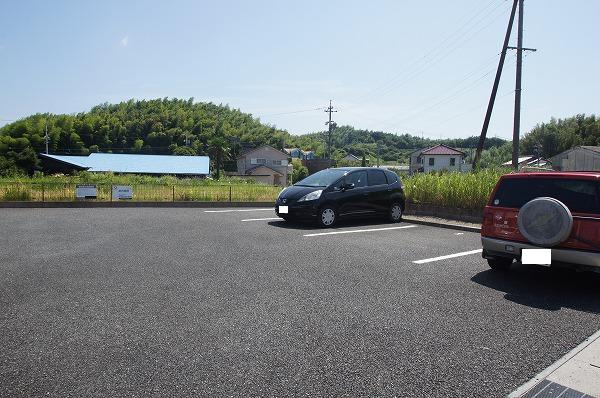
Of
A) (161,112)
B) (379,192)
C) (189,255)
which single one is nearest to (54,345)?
(189,255)

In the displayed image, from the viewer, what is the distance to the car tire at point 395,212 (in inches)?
450

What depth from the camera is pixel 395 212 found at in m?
11.5

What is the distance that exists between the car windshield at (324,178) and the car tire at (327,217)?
25.1 inches

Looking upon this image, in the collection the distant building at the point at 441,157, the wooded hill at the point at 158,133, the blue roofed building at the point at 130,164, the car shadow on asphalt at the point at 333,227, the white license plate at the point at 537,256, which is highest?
the wooded hill at the point at 158,133

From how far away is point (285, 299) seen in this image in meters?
4.62

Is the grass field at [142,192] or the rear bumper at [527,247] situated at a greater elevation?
the grass field at [142,192]

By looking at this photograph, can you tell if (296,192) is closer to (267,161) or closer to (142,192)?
(142,192)

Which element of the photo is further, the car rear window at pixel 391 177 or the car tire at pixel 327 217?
the car rear window at pixel 391 177

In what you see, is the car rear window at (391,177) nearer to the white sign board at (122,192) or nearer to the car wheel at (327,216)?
the car wheel at (327,216)

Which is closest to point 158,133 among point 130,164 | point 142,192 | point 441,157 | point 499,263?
point 130,164

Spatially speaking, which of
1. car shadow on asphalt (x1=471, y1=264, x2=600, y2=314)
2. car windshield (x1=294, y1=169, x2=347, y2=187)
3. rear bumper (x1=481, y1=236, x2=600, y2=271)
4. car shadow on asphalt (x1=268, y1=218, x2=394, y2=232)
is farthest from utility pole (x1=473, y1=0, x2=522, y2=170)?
rear bumper (x1=481, y1=236, x2=600, y2=271)

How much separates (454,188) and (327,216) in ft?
14.4

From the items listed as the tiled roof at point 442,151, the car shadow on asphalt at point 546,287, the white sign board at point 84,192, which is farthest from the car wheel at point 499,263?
the tiled roof at point 442,151

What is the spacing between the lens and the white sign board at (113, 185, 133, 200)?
52.5 ft
